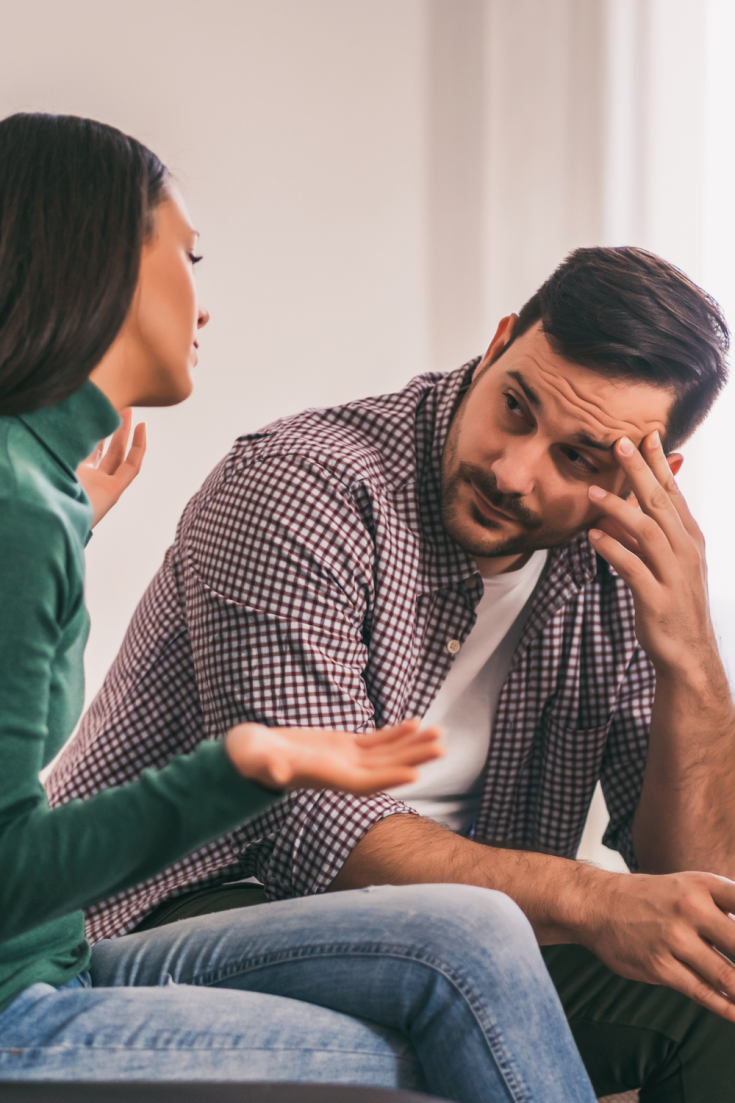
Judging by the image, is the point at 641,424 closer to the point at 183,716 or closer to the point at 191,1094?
the point at 183,716

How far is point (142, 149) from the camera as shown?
79cm

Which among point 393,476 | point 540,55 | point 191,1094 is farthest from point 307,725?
point 540,55

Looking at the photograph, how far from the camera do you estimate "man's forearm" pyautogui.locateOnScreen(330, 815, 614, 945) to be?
93 centimetres

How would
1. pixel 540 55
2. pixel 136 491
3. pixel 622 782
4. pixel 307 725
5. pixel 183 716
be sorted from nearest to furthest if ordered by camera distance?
pixel 307 725
pixel 183 716
pixel 622 782
pixel 136 491
pixel 540 55

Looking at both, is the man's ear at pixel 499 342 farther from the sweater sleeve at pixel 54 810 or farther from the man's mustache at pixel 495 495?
the sweater sleeve at pixel 54 810

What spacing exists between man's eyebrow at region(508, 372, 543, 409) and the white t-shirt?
9.9 inches

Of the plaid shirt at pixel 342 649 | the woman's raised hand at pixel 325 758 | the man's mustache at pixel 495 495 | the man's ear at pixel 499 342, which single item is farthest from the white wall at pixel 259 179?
the woman's raised hand at pixel 325 758

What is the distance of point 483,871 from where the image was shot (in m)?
0.97

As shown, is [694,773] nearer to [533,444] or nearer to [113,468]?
[533,444]

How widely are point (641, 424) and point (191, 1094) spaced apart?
36.0 inches

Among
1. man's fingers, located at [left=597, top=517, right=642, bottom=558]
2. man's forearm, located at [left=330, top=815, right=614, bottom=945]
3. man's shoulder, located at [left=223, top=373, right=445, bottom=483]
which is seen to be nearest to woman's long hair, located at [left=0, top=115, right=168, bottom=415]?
man's shoulder, located at [left=223, top=373, right=445, bottom=483]

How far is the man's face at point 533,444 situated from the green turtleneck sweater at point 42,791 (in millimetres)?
621

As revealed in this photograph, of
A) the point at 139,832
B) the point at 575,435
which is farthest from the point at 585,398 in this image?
the point at 139,832

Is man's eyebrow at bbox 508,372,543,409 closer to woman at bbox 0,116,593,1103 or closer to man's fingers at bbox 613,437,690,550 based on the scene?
man's fingers at bbox 613,437,690,550
